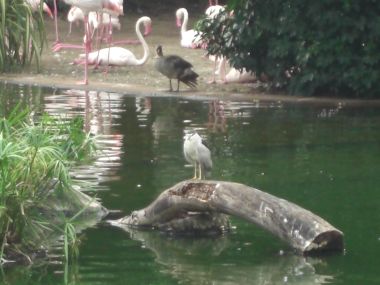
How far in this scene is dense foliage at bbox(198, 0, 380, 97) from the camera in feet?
50.8

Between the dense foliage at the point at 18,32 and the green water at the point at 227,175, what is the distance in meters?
1.22

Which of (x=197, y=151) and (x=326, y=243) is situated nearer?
(x=326, y=243)

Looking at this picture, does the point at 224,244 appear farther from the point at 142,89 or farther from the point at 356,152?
the point at 142,89

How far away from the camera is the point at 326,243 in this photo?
8062mm

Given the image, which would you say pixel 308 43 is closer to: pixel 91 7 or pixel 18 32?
pixel 91 7

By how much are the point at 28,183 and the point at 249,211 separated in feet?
5.11

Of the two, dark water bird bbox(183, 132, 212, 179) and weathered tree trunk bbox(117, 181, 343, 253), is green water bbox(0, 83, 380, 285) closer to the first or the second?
weathered tree trunk bbox(117, 181, 343, 253)

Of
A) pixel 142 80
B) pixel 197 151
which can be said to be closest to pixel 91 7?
pixel 142 80

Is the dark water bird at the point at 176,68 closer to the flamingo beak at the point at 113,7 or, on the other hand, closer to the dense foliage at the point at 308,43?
the dense foliage at the point at 308,43

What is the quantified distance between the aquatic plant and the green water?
23cm

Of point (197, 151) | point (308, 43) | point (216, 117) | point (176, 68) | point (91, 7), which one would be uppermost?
point (91, 7)

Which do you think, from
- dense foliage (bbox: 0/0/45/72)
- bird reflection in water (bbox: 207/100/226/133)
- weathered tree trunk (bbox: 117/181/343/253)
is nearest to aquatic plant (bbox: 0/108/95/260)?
weathered tree trunk (bbox: 117/181/343/253)

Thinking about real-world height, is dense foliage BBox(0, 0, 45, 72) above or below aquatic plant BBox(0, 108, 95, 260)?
above

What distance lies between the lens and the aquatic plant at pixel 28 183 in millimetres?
7746
